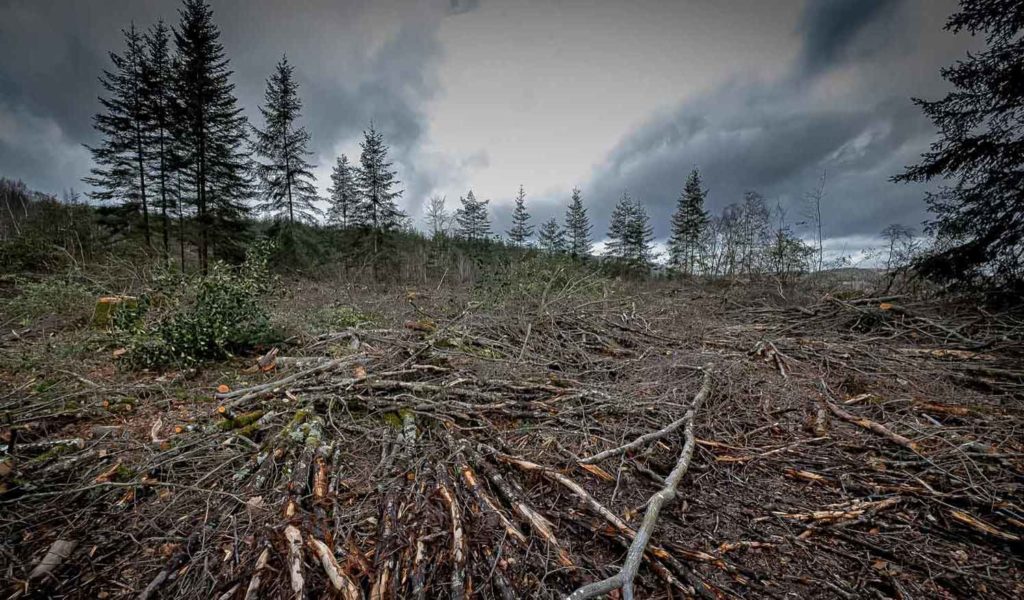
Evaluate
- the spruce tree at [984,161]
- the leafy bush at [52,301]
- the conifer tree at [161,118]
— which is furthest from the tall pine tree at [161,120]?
the spruce tree at [984,161]

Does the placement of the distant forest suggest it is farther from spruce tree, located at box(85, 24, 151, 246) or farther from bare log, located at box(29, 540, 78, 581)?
bare log, located at box(29, 540, 78, 581)

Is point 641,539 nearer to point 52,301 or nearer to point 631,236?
point 52,301

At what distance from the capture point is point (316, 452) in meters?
2.78

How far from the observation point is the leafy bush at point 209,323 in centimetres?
491

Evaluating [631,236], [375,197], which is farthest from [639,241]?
[375,197]

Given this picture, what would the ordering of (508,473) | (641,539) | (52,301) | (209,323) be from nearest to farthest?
(641,539) → (508,473) → (209,323) → (52,301)

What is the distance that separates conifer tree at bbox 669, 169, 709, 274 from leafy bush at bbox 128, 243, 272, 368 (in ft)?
82.1

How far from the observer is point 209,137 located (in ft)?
50.3

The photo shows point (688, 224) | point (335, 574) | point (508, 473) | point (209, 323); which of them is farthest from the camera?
point (688, 224)

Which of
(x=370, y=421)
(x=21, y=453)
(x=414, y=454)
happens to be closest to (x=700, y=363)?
(x=414, y=454)

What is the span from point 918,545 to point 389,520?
3348mm

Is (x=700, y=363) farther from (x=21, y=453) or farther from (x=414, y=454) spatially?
(x=21, y=453)

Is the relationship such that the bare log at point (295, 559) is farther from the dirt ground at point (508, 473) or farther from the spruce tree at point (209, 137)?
the spruce tree at point (209, 137)

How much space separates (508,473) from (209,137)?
67.2 ft
